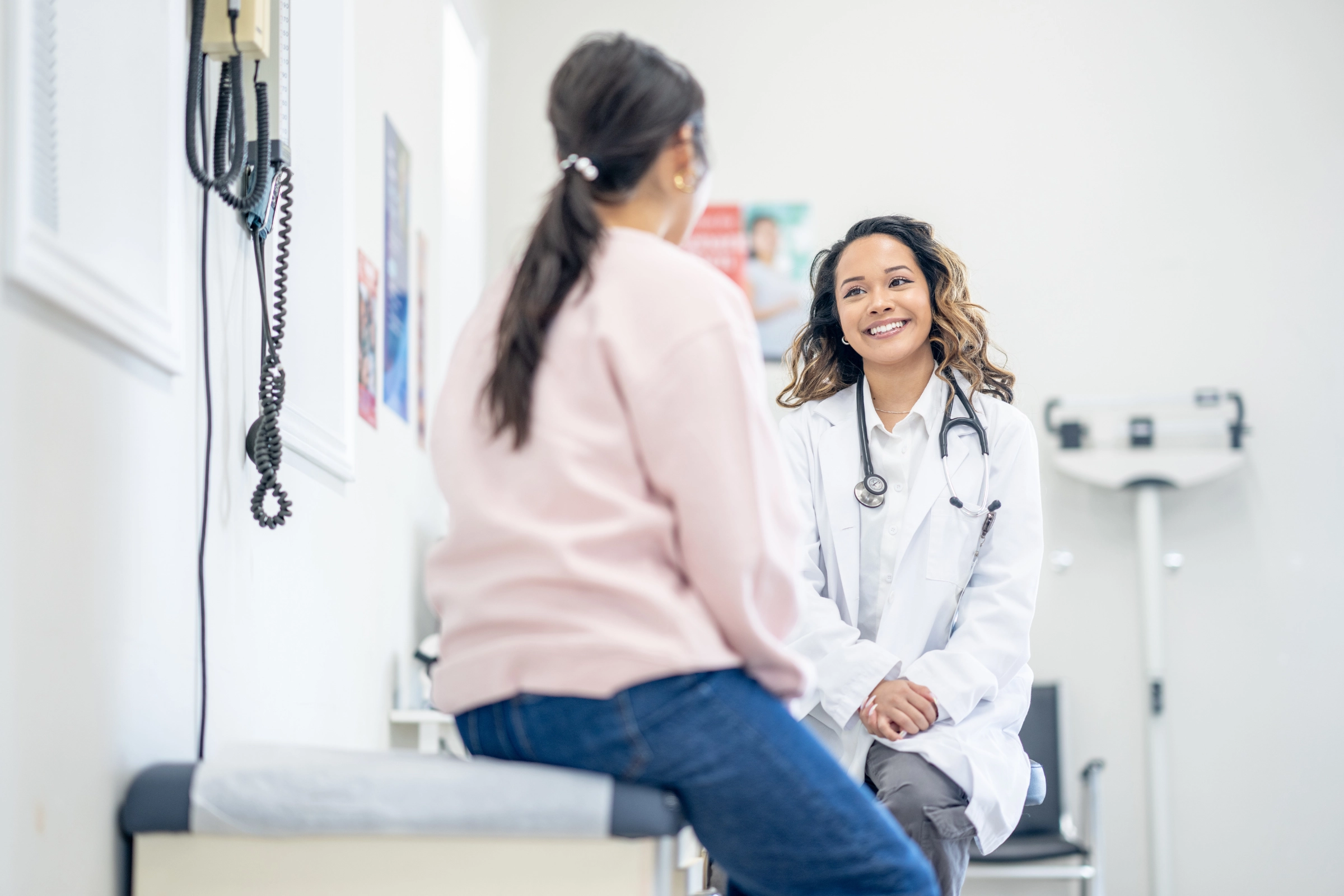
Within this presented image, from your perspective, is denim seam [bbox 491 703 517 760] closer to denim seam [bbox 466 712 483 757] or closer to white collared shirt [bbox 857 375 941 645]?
denim seam [bbox 466 712 483 757]

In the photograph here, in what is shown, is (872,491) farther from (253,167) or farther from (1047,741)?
(1047,741)

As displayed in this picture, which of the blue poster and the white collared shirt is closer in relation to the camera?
the white collared shirt

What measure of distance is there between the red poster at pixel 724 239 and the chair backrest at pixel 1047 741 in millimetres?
1736

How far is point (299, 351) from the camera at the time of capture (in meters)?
2.11

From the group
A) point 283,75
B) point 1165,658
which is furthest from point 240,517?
point 1165,658

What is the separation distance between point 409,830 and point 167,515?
22.0 inches

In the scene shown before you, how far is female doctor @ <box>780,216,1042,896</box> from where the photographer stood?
1.75 m

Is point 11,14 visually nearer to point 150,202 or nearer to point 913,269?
point 150,202

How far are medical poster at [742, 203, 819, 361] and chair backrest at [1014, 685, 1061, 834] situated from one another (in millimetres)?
1474

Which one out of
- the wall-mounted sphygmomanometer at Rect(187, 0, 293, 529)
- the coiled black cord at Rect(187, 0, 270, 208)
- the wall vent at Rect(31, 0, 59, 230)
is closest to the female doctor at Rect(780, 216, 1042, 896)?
the wall-mounted sphygmomanometer at Rect(187, 0, 293, 529)

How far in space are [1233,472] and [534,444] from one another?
382cm

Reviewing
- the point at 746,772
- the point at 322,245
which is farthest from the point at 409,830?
the point at 322,245

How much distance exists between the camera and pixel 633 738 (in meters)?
1.10

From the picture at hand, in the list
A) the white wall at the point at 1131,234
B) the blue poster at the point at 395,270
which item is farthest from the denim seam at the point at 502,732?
the white wall at the point at 1131,234
